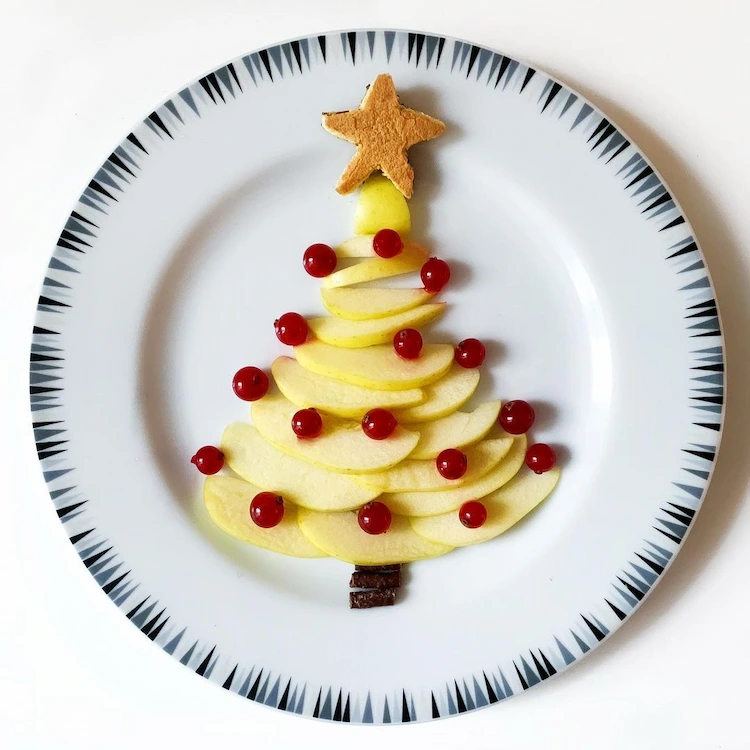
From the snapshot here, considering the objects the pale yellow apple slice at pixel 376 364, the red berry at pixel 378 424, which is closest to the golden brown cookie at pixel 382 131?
the pale yellow apple slice at pixel 376 364

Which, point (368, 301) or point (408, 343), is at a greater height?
point (368, 301)

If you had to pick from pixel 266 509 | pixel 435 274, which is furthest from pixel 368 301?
pixel 266 509

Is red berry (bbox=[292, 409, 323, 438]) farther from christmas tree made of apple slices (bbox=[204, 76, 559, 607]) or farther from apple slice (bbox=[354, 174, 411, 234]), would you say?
apple slice (bbox=[354, 174, 411, 234])

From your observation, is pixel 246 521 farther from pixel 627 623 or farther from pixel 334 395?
pixel 627 623

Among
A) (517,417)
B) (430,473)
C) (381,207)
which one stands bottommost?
(430,473)

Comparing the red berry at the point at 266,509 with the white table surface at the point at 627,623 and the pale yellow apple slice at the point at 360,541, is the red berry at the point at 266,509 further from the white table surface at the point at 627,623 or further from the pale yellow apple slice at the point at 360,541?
the white table surface at the point at 627,623

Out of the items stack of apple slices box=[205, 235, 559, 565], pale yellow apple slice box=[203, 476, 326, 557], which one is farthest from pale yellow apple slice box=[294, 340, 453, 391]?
pale yellow apple slice box=[203, 476, 326, 557]
